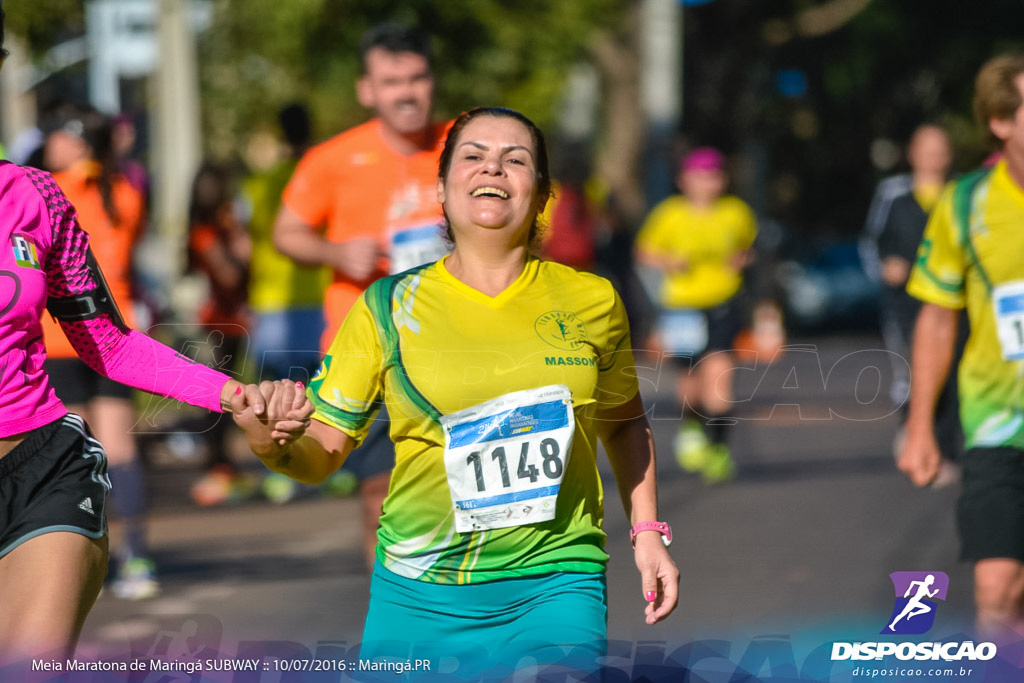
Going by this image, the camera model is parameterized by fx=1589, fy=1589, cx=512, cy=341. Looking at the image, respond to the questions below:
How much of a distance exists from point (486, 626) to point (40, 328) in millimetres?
1190

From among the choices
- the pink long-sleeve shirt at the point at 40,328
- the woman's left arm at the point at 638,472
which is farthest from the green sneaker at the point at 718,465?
the pink long-sleeve shirt at the point at 40,328

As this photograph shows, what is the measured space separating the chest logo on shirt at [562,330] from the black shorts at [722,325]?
7.46 metres

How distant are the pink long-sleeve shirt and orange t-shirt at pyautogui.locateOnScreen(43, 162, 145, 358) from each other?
349 centimetres

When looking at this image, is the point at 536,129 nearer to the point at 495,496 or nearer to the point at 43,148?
the point at 495,496

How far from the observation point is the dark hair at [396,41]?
587cm

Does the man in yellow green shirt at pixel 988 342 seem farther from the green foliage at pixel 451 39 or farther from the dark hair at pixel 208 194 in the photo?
the green foliage at pixel 451 39

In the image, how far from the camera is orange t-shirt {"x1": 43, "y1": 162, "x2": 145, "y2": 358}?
7125 millimetres

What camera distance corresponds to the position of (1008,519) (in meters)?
4.48

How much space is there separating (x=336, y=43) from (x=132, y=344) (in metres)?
13.3

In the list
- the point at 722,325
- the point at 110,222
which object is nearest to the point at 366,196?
the point at 110,222

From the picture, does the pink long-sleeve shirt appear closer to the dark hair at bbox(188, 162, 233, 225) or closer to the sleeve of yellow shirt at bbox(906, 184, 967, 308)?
the sleeve of yellow shirt at bbox(906, 184, 967, 308)

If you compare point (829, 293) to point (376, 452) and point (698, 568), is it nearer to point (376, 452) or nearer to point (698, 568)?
point (698, 568)

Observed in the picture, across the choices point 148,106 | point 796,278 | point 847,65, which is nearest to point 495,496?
point 148,106

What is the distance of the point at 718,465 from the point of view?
35.1ft
